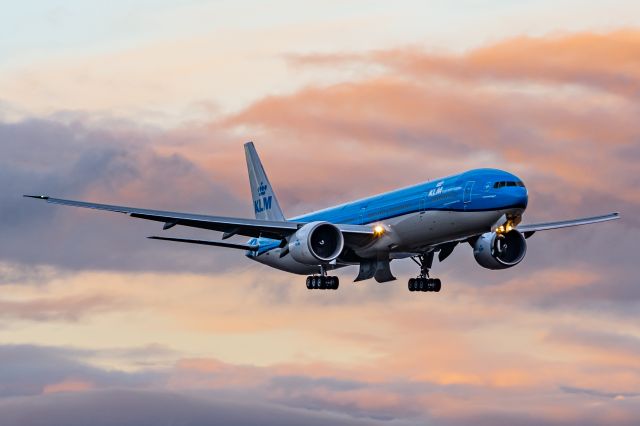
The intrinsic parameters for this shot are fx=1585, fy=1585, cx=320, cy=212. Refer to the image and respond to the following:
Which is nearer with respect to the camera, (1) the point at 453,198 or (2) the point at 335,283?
(1) the point at 453,198

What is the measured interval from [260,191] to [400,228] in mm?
25787

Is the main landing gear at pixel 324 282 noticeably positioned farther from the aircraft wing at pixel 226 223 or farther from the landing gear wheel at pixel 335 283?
the aircraft wing at pixel 226 223

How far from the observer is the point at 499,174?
3479 inches

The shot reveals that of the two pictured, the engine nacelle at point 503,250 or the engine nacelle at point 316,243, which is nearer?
the engine nacelle at point 316,243

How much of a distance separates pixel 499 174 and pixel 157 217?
1992 cm

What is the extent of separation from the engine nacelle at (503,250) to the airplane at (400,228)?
0.20 ft

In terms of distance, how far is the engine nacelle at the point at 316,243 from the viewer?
93.0m

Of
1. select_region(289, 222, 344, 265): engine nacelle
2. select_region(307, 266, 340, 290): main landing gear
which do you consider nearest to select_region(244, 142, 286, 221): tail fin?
select_region(307, 266, 340, 290): main landing gear

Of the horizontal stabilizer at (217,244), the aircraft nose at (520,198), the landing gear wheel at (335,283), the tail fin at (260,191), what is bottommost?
the landing gear wheel at (335,283)

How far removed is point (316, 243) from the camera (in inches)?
3713

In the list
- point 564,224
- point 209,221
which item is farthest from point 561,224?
point 209,221

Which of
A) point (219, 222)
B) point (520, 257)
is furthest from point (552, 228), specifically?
point (219, 222)

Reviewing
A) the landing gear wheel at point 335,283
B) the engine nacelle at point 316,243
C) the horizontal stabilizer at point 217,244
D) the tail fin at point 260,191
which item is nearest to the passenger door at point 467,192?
the engine nacelle at point 316,243

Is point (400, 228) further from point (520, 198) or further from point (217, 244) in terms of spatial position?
point (217, 244)
